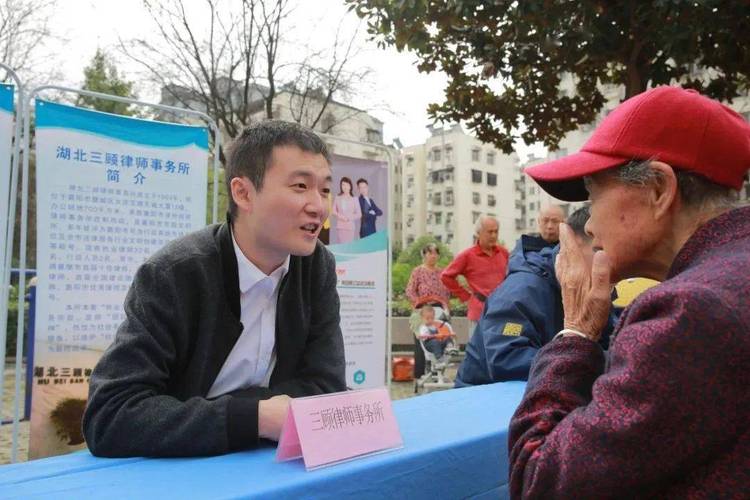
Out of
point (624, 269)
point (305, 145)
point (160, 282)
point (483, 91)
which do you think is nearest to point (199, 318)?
point (160, 282)

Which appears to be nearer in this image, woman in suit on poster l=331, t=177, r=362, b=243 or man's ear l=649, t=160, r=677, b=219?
man's ear l=649, t=160, r=677, b=219

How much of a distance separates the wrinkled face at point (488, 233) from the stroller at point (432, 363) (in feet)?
4.64

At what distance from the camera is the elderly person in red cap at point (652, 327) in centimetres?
83

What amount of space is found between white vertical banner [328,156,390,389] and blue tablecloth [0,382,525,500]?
2849 millimetres

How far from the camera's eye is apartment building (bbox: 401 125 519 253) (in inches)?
2645

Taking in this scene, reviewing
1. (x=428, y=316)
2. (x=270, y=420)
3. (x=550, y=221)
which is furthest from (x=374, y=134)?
(x=270, y=420)

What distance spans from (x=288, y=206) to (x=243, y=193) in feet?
0.52

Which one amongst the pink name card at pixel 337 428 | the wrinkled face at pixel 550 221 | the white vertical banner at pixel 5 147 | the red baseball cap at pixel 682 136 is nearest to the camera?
the red baseball cap at pixel 682 136

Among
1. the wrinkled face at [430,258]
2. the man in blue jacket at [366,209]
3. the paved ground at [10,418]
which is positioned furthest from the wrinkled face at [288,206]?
the wrinkled face at [430,258]

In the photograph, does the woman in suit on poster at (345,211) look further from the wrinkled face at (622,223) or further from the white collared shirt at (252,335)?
the wrinkled face at (622,223)

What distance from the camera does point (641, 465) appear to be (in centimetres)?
85

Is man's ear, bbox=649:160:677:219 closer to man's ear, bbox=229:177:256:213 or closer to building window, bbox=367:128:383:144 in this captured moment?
man's ear, bbox=229:177:256:213

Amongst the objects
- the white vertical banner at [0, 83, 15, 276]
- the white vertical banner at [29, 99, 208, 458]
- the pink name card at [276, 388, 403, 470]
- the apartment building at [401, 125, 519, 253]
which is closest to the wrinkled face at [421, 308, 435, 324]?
the white vertical banner at [29, 99, 208, 458]

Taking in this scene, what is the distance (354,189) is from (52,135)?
2.09 meters
